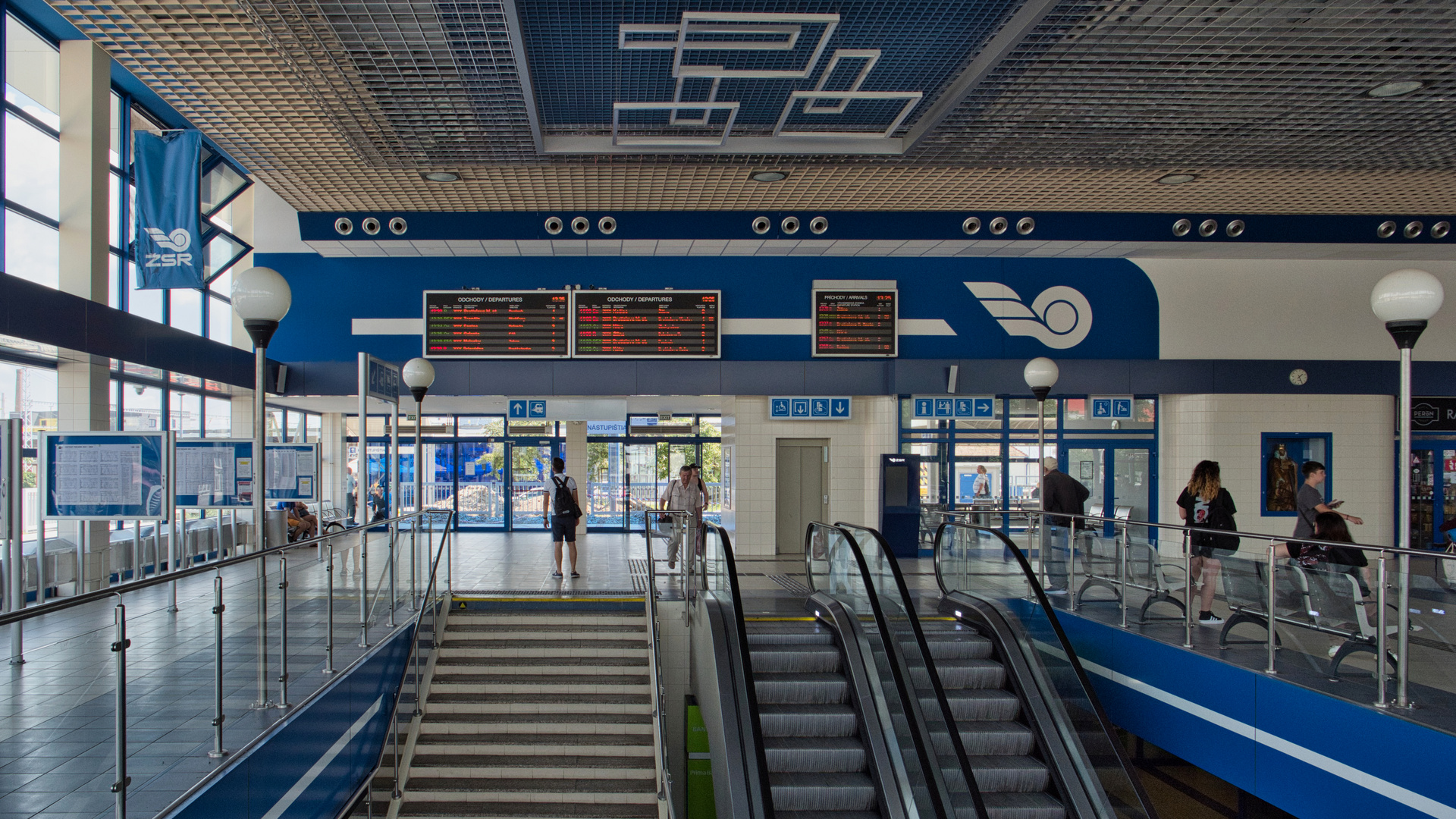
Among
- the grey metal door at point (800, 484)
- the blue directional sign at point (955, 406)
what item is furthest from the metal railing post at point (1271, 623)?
the grey metal door at point (800, 484)

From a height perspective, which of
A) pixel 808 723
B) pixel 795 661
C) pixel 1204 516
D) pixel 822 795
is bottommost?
pixel 822 795

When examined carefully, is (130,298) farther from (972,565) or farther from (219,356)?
(972,565)

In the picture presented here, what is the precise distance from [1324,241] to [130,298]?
15.1 metres

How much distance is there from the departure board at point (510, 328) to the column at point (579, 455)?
5883mm

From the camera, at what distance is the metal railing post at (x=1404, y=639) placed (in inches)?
161

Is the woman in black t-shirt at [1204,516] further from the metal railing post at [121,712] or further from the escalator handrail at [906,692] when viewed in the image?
the metal railing post at [121,712]

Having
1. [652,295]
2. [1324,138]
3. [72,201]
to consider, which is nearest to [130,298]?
[72,201]

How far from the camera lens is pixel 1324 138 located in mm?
7332

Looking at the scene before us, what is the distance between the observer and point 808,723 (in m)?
5.68

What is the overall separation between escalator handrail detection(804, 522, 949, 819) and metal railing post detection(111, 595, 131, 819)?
3.81m

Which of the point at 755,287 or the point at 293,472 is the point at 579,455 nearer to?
the point at 293,472

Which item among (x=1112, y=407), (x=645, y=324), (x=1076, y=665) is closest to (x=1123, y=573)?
(x=1076, y=665)

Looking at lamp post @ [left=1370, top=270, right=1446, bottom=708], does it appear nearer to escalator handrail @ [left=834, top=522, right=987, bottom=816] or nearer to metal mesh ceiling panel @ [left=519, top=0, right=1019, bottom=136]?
escalator handrail @ [left=834, top=522, right=987, bottom=816]

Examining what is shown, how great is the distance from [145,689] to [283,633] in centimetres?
121
